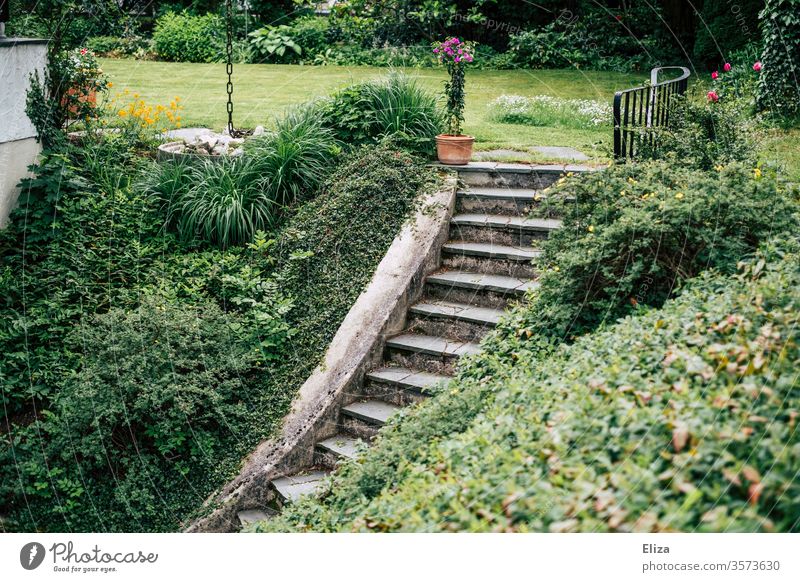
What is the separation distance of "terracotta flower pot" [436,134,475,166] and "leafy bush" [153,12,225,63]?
424 inches

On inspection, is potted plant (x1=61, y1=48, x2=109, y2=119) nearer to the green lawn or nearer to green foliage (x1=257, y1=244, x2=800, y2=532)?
the green lawn

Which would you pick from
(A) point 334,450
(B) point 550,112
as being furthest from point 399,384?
(B) point 550,112

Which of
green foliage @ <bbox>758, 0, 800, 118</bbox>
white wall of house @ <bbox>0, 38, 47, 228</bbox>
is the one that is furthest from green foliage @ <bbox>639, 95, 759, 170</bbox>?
white wall of house @ <bbox>0, 38, 47, 228</bbox>

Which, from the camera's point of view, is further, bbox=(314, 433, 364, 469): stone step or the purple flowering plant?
the purple flowering plant

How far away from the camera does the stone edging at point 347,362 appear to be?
5625 mm

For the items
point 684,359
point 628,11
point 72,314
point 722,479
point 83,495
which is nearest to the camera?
point 722,479

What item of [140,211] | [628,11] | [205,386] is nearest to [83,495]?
[205,386]

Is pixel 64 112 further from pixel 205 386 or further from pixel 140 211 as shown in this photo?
pixel 205 386

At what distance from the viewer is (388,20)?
53.5 feet

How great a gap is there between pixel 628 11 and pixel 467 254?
1288 centimetres

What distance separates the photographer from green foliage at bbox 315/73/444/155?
8.16 metres

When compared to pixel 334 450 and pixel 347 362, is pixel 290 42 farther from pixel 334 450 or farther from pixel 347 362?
pixel 334 450

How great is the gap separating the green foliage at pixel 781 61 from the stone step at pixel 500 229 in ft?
13.9

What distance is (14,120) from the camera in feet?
25.5
